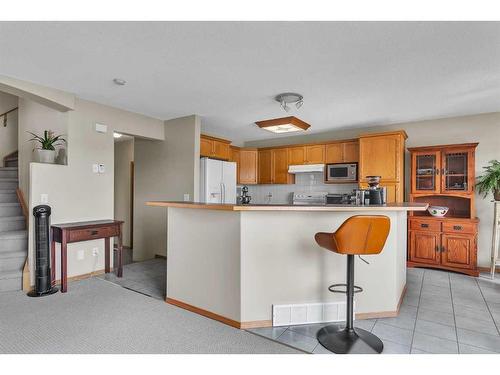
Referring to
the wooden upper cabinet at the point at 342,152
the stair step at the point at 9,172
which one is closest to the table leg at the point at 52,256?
the stair step at the point at 9,172

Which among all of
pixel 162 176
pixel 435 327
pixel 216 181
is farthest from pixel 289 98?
pixel 435 327

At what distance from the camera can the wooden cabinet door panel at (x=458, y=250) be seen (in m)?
4.00

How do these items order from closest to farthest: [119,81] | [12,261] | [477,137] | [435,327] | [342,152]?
1. [435,327]
2. [119,81]
3. [12,261]
4. [477,137]
5. [342,152]

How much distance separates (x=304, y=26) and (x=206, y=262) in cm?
213

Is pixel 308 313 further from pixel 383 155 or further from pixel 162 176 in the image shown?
pixel 162 176

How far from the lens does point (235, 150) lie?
627 centimetres

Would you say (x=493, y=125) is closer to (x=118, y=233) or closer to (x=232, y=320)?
(x=232, y=320)

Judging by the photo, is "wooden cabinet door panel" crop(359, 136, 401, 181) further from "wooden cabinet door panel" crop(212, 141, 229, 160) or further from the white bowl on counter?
"wooden cabinet door panel" crop(212, 141, 229, 160)

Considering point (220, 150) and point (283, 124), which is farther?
point (220, 150)

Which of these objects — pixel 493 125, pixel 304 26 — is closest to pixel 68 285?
pixel 304 26

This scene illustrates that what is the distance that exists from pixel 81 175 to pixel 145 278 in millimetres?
1606

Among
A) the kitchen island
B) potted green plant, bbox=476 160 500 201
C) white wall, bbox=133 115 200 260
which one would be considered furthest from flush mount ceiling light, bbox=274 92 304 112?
potted green plant, bbox=476 160 500 201

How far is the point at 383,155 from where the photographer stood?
4633mm

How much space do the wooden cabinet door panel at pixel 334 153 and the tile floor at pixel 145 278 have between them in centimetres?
354
